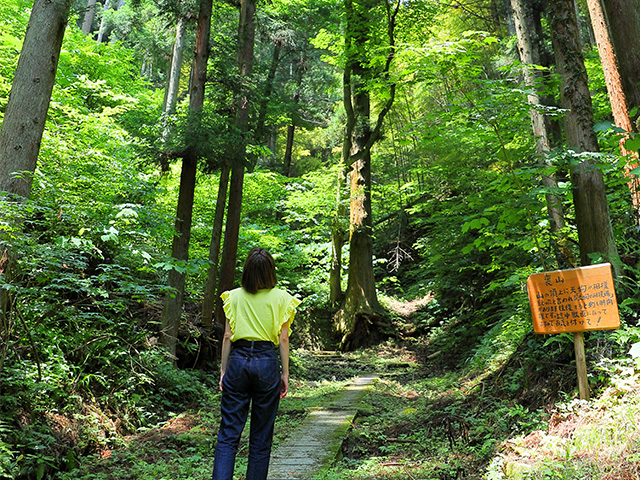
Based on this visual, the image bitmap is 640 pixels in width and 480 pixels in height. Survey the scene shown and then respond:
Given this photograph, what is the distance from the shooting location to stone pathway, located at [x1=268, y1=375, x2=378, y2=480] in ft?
13.1

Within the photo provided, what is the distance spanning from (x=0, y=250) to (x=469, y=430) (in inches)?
195

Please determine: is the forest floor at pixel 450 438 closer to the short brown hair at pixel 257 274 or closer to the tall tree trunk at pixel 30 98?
the short brown hair at pixel 257 274

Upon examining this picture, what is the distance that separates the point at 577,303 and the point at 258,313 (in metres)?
2.63

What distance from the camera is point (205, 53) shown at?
7.58 m

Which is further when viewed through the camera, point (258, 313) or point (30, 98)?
point (30, 98)

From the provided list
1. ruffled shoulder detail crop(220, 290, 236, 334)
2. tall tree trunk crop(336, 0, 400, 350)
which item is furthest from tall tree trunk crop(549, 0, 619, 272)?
tall tree trunk crop(336, 0, 400, 350)

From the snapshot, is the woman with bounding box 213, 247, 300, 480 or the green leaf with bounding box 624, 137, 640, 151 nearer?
the green leaf with bounding box 624, 137, 640, 151

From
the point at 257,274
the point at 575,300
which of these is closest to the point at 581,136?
the point at 575,300

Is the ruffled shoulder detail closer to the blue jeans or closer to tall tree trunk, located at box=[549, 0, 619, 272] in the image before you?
the blue jeans

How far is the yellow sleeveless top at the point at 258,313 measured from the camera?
10.3 ft

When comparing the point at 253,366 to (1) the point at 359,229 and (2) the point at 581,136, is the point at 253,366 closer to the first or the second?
(2) the point at 581,136

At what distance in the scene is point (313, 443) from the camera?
4754mm

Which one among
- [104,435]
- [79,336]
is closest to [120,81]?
[79,336]

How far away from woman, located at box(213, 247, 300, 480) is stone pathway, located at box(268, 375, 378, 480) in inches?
36.9
